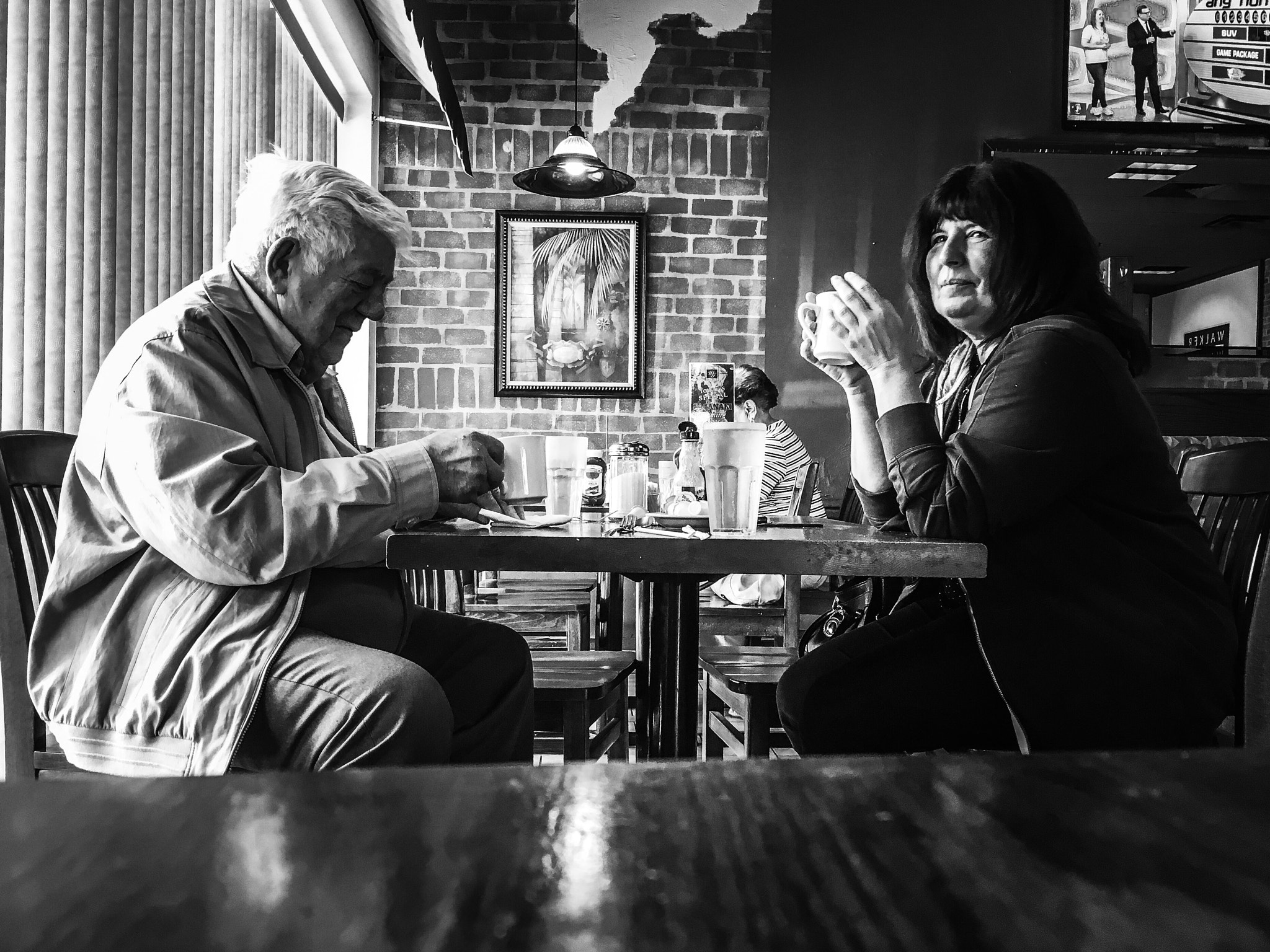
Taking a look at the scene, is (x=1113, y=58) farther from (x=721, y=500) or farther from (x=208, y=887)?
(x=208, y=887)

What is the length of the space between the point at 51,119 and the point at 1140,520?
2.29 m

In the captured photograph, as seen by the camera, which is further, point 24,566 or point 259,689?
point 24,566

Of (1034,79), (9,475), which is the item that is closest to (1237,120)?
(1034,79)

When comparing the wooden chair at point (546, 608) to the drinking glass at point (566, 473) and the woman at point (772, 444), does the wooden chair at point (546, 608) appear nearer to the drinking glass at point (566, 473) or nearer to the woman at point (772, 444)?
the woman at point (772, 444)

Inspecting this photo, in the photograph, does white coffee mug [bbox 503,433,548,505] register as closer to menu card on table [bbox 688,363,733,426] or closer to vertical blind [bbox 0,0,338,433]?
vertical blind [bbox 0,0,338,433]

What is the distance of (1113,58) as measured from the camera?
4.66 m

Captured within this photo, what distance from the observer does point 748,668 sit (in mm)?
2176

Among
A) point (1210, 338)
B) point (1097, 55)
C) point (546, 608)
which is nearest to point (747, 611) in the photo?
point (546, 608)

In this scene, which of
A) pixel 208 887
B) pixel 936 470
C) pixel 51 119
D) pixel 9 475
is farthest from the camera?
pixel 51 119

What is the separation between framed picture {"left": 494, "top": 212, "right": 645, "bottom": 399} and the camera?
15.4ft

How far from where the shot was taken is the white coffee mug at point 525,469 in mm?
1634

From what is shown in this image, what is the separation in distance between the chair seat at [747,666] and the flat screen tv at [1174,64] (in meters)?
3.60

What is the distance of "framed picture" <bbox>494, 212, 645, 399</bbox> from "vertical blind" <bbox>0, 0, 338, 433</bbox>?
178 centimetres

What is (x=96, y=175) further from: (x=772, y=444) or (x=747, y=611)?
(x=772, y=444)
